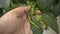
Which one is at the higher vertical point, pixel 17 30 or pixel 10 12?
pixel 10 12

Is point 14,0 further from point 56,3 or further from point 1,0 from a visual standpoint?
point 56,3

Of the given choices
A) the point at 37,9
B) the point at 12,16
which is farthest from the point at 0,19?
the point at 37,9

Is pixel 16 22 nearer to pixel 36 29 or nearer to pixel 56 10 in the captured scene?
pixel 36 29

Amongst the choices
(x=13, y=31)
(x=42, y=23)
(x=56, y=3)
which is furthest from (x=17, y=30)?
(x=56, y=3)

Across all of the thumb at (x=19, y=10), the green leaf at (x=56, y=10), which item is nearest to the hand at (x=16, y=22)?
the thumb at (x=19, y=10)

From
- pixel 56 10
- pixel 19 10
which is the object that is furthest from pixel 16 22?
pixel 56 10

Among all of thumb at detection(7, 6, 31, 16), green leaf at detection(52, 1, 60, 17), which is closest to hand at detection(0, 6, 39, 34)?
thumb at detection(7, 6, 31, 16)

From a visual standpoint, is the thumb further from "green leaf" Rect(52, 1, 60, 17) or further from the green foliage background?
"green leaf" Rect(52, 1, 60, 17)
